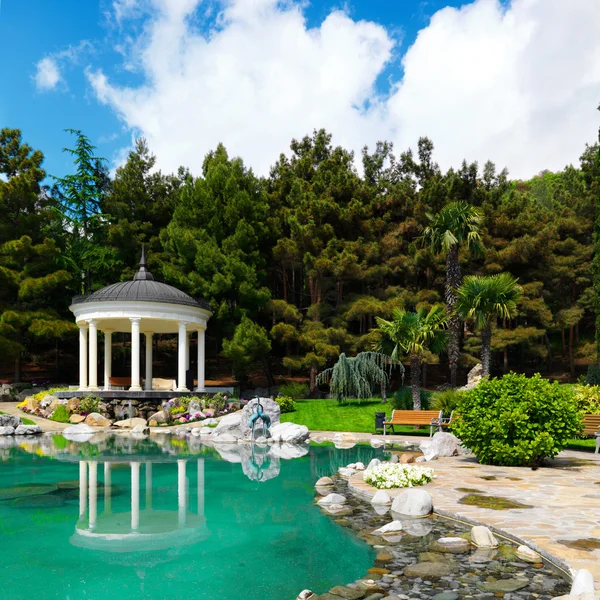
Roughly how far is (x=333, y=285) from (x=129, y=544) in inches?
1119

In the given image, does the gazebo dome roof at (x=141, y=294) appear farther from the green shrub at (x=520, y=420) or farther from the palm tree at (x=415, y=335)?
the green shrub at (x=520, y=420)

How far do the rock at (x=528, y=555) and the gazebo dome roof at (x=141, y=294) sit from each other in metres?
Answer: 23.7

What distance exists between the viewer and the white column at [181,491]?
889cm

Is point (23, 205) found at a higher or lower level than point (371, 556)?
higher

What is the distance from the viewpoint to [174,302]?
2845cm

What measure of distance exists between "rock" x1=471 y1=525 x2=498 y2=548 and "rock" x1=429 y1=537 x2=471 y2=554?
0.10 m

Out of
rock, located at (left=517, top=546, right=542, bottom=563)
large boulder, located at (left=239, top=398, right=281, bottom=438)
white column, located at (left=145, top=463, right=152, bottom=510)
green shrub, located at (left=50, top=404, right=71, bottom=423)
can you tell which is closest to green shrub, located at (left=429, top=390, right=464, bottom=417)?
large boulder, located at (left=239, top=398, right=281, bottom=438)

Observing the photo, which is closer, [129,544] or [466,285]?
[129,544]

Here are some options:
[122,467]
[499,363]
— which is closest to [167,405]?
[122,467]

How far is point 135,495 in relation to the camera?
1044 centimetres

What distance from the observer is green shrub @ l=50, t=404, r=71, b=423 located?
25.0 m

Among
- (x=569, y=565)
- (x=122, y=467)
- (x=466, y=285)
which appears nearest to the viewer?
(x=569, y=565)

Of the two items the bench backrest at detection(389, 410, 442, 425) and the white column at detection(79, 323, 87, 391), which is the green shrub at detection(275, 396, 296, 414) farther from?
the white column at detection(79, 323, 87, 391)

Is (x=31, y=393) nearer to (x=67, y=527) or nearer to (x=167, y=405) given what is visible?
(x=167, y=405)
